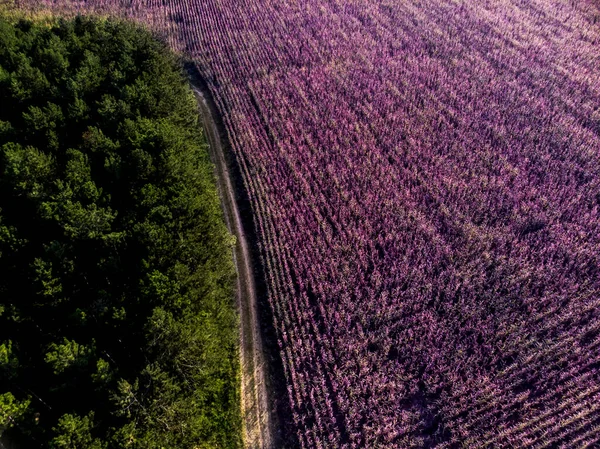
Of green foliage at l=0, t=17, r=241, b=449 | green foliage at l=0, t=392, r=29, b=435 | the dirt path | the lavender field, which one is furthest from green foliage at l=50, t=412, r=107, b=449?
the lavender field

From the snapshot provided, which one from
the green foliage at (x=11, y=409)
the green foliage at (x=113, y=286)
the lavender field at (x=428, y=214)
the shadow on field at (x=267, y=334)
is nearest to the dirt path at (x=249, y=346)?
the shadow on field at (x=267, y=334)

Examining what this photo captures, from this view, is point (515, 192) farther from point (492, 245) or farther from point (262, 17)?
point (262, 17)

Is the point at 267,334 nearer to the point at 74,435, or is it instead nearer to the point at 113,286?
the point at 113,286

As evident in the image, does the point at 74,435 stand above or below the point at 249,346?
above

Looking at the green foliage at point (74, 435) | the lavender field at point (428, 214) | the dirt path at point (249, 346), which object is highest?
the lavender field at point (428, 214)

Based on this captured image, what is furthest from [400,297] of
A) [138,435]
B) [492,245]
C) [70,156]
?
[70,156]

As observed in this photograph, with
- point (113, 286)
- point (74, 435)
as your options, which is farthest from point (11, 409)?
point (113, 286)

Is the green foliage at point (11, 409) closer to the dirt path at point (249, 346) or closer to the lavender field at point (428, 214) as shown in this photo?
the dirt path at point (249, 346)
